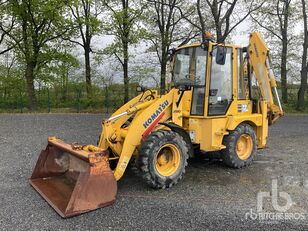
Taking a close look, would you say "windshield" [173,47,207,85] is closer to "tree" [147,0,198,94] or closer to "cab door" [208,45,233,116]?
"cab door" [208,45,233,116]

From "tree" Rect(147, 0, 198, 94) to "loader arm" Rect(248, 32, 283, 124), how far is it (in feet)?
47.9

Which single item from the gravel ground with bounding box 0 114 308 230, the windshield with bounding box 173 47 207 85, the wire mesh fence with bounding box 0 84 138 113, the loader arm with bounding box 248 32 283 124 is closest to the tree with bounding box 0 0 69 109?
the wire mesh fence with bounding box 0 84 138 113

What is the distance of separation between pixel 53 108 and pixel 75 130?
8749 mm

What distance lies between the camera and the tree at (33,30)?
1819 centimetres

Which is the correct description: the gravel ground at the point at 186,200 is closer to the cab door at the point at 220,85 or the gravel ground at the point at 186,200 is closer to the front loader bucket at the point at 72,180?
the front loader bucket at the point at 72,180

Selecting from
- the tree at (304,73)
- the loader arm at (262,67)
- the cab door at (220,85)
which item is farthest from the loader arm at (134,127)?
the tree at (304,73)

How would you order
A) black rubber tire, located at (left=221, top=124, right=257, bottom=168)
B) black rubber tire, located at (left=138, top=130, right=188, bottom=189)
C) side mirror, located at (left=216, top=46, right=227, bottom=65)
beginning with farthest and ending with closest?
1. black rubber tire, located at (left=221, top=124, right=257, bottom=168)
2. side mirror, located at (left=216, top=46, right=227, bottom=65)
3. black rubber tire, located at (left=138, top=130, right=188, bottom=189)

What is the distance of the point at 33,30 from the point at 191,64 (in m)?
15.8

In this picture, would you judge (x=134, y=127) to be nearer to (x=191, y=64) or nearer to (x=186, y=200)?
(x=186, y=200)

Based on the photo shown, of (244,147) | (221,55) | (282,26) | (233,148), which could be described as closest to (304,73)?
(282,26)

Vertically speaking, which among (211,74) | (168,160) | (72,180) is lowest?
(72,180)

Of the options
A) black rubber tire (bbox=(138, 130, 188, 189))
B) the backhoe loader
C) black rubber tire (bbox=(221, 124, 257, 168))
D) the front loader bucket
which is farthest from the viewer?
black rubber tire (bbox=(221, 124, 257, 168))

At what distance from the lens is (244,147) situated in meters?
6.52

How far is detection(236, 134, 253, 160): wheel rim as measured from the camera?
638 centimetres
